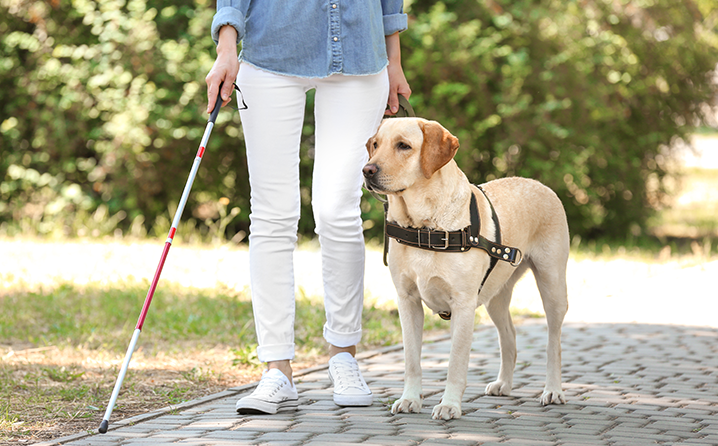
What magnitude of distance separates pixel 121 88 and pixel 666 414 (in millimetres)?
8482

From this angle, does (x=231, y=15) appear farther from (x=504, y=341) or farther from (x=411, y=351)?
(x=504, y=341)

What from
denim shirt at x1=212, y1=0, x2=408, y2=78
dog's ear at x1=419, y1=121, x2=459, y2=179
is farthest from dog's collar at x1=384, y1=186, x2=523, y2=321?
denim shirt at x1=212, y1=0, x2=408, y2=78

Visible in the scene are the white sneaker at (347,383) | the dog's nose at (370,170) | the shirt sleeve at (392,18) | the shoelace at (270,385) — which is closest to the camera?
the dog's nose at (370,170)

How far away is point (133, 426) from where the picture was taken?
11.5ft

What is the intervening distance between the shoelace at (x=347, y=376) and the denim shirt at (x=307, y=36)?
1.41m

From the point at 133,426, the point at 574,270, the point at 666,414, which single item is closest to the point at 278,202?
the point at 133,426

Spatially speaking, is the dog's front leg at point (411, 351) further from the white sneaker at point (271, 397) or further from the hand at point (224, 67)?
the hand at point (224, 67)

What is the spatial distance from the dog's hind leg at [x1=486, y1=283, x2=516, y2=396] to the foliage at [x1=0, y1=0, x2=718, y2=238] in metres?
6.28

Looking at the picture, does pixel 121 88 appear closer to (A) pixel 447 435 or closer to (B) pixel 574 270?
(B) pixel 574 270

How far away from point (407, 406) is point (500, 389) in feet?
2.18

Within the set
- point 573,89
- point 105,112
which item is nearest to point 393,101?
point 105,112

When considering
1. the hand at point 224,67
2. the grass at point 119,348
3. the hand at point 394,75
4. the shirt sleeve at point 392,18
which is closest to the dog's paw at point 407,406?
the grass at point 119,348

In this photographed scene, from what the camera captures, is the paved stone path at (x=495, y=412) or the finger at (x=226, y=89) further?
the finger at (x=226, y=89)

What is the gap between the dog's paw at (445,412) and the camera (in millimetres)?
3549
